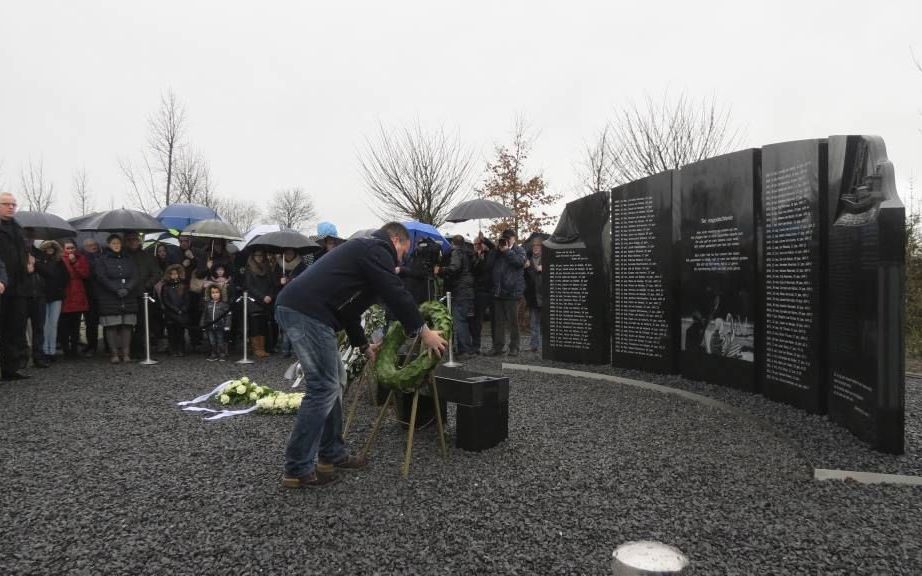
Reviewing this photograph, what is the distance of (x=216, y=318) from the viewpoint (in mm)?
11125

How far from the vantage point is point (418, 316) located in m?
4.29

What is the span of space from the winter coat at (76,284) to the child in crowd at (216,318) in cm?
200

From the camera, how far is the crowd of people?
10625mm

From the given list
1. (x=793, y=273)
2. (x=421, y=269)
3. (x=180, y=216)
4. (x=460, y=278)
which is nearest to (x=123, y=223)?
(x=180, y=216)

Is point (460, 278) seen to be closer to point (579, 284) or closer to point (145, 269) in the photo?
point (579, 284)

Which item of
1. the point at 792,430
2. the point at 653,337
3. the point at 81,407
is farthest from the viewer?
the point at 653,337

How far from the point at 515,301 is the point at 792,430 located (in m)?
5.92

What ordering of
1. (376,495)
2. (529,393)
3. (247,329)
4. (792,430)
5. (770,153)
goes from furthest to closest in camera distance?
(247,329)
(529,393)
(770,153)
(792,430)
(376,495)

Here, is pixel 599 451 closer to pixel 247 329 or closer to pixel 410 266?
pixel 410 266

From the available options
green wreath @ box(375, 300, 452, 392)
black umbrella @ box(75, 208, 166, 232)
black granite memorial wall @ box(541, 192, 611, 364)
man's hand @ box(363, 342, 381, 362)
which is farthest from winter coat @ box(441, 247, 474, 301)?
man's hand @ box(363, 342, 381, 362)

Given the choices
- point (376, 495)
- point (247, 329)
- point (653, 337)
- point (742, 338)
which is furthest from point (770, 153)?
point (247, 329)

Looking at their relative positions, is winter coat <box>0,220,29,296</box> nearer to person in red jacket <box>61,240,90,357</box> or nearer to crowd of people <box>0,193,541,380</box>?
crowd of people <box>0,193,541,380</box>

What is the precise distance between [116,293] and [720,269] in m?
9.43

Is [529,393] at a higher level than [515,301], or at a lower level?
lower
